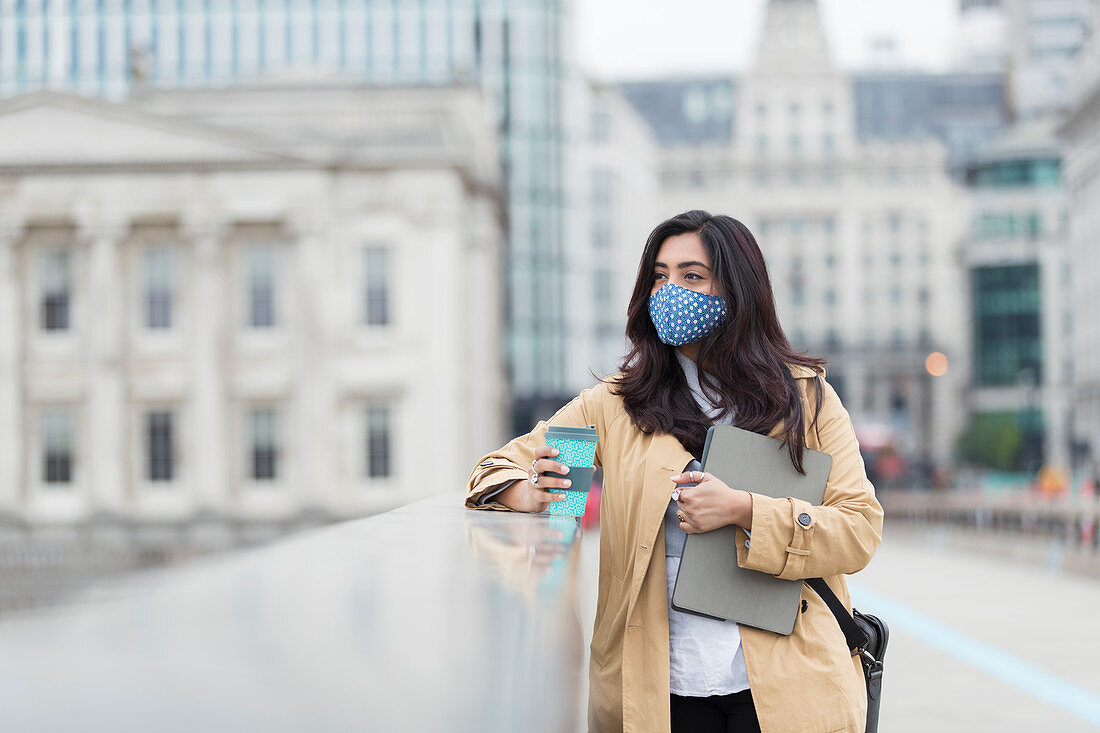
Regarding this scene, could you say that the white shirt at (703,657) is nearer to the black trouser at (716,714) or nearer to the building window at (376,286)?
the black trouser at (716,714)

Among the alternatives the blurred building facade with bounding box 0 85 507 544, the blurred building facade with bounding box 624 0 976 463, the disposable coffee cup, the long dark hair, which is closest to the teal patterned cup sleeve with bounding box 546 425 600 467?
the disposable coffee cup

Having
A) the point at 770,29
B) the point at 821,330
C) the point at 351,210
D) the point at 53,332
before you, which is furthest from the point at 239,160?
the point at 770,29

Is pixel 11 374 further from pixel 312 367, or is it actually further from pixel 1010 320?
pixel 1010 320

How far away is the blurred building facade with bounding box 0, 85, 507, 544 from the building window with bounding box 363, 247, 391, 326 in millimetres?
65

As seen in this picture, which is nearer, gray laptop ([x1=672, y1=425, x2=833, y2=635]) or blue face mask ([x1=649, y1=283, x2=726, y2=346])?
gray laptop ([x1=672, y1=425, x2=833, y2=635])

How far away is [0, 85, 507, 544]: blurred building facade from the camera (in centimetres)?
3934

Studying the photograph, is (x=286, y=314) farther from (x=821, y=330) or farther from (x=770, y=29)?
(x=770, y=29)

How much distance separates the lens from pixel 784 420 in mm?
2793

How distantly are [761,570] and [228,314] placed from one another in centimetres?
4079

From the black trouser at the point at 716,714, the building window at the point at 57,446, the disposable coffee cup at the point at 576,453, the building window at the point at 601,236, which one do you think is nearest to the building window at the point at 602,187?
the building window at the point at 601,236

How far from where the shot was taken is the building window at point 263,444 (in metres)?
41.0

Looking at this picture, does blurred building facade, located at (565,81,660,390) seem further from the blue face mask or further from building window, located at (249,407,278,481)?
the blue face mask

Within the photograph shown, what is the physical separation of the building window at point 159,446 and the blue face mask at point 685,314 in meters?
40.3

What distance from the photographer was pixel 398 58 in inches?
2527
